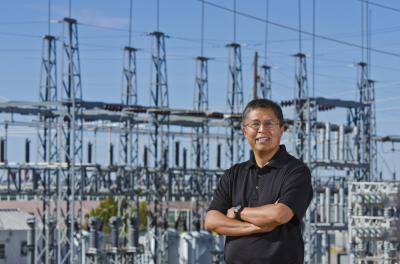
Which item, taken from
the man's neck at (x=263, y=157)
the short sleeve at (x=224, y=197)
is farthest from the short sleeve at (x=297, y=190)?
the short sleeve at (x=224, y=197)

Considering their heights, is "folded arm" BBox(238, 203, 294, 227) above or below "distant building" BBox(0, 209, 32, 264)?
above

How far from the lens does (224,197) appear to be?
399cm

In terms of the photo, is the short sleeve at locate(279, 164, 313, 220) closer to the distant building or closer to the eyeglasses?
the eyeglasses

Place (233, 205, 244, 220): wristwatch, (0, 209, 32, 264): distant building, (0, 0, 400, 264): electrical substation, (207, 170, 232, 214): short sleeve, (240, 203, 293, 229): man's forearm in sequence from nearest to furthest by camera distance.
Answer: (240, 203, 293, 229): man's forearm → (233, 205, 244, 220): wristwatch → (207, 170, 232, 214): short sleeve → (0, 0, 400, 264): electrical substation → (0, 209, 32, 264): distant building

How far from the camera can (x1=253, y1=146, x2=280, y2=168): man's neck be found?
3.86 m

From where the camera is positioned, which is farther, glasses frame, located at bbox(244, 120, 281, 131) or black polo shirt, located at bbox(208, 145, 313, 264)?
glasses frame, located at bbox(244, 120, 281, 131)

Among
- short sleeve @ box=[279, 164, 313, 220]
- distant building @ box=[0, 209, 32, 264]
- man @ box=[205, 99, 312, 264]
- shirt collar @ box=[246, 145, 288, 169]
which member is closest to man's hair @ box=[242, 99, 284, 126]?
man @ box=[205, 99, 312, 264]

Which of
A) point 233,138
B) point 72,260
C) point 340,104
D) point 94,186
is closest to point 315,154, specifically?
point 340,104

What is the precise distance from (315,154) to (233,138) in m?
5.97

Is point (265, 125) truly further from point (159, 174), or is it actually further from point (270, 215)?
point (159, 174)

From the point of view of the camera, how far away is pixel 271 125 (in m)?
3.82

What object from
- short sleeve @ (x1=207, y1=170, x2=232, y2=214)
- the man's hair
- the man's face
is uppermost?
the man's hair

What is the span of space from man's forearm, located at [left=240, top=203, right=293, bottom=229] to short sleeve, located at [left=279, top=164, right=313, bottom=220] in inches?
1.3

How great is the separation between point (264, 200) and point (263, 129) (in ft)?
0.95
